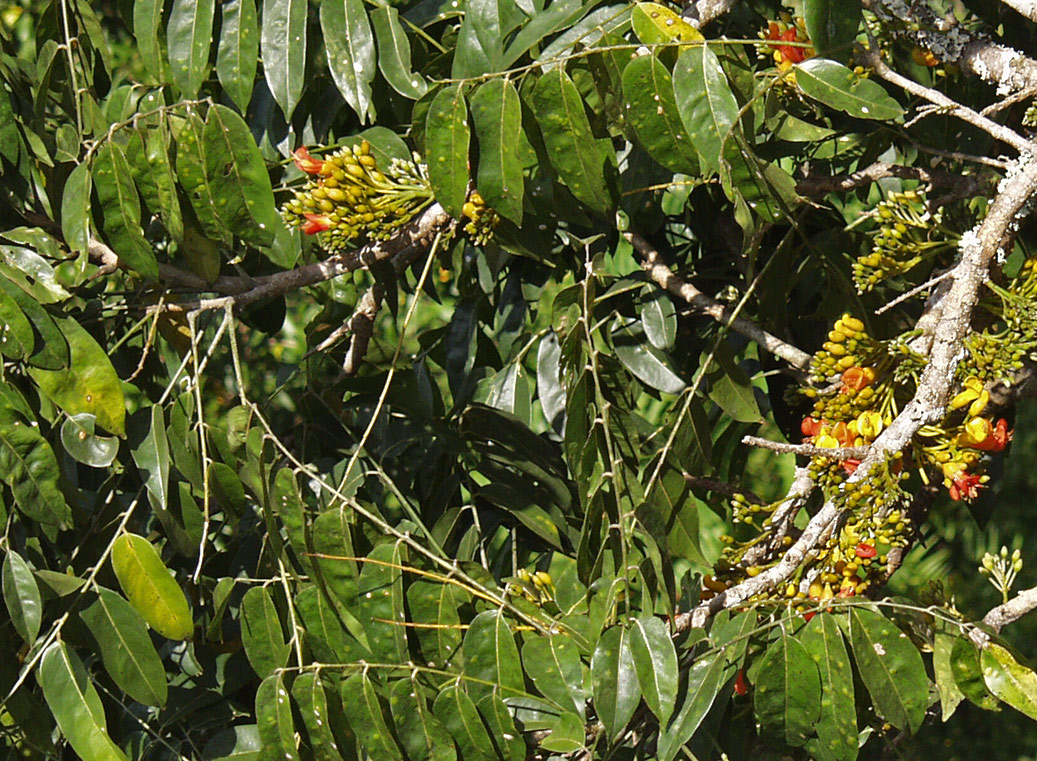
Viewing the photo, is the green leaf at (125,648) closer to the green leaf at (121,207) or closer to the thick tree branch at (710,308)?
the green leaf at (121,207)

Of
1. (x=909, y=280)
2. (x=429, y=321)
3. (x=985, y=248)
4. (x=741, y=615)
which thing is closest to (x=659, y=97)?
(x=985, y=248)

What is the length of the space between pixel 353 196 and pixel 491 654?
1.49 feet

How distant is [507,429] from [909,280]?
49cm

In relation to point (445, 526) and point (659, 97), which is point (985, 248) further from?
point (445, 526)

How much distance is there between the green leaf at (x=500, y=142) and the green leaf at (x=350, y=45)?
6.9 inches

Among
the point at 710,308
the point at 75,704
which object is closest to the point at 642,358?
the point at 710,308

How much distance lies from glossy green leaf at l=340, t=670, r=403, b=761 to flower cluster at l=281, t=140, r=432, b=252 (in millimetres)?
423

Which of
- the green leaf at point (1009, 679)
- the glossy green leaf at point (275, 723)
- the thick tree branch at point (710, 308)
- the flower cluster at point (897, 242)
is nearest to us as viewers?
the green leaf at point (1009, 679)

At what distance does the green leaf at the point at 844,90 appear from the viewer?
808 millimetres

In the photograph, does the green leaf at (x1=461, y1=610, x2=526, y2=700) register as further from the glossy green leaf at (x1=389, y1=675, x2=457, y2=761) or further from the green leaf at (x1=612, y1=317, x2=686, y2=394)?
the green leaf at (x1=612, y1=317, x2=686, y2=394)

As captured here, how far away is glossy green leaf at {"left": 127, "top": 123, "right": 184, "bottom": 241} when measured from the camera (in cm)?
94

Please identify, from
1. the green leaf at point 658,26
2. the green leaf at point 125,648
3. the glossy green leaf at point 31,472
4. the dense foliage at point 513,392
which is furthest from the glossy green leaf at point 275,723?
the green leaf at point 658,26

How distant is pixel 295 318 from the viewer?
3393 mm

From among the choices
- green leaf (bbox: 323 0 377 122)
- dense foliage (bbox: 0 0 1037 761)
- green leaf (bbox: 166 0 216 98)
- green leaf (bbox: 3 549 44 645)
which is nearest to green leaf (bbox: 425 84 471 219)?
dense foliage (bbox: 0 0 1037 761)
